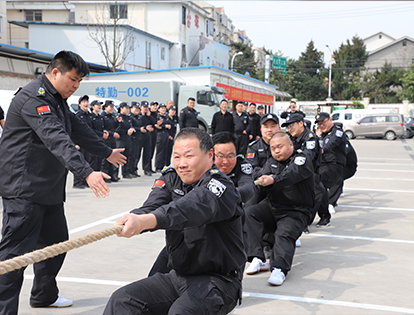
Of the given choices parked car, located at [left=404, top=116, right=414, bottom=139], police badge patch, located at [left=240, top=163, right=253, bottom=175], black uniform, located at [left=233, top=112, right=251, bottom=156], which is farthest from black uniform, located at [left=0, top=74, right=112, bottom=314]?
parked car, located at [left=404, top=116, right=414, bottom=139]

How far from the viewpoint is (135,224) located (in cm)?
Answer: 211

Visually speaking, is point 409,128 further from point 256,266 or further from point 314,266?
point 256,266

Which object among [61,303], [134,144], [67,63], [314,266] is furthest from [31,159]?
[134,144]

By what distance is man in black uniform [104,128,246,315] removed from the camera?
240cm

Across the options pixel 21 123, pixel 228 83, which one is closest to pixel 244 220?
pixel 21 123

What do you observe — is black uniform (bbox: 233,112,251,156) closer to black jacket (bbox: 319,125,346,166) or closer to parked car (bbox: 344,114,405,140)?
black jacket (bbox: 319,125,346,166)

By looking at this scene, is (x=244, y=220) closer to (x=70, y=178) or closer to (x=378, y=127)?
(x=70, y=178)

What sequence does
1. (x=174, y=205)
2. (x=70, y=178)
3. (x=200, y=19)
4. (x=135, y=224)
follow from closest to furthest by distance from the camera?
(x=135, y=224)
(x=174, y=205)
(x=70, y=178)
(x=200, y=19)

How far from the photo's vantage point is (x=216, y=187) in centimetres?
248

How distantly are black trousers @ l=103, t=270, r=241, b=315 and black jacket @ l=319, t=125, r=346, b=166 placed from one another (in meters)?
5.58

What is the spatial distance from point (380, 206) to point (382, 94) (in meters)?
51.5

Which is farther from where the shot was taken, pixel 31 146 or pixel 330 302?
pixel 330 302

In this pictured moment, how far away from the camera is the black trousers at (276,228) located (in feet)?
15.4

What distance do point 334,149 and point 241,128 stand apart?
7.23 meters
